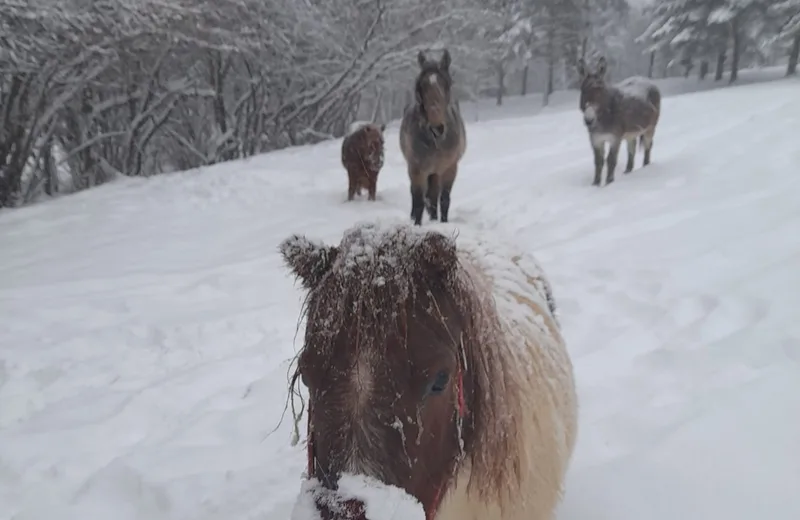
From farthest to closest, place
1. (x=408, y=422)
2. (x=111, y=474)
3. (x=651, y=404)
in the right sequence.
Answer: (x=651, y=404) < (x=111, y=474) < (x=408, y=422)

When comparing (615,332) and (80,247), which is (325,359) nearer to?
(615,332)

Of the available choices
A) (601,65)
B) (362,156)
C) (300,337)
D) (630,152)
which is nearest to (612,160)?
(630,152)

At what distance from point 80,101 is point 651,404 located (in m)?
15.2

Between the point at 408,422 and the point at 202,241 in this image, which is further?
the point at 202,241

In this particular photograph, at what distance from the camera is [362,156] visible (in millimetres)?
10133

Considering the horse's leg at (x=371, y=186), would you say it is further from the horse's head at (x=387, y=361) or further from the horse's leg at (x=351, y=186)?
the horse's head at (x=387, y=361)

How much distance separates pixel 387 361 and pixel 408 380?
0.08 meters

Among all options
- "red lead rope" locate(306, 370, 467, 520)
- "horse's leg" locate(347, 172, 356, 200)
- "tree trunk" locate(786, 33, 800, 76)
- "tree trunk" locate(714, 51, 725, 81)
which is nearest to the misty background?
"tree trunk" locate(786, 33, 800, 76)

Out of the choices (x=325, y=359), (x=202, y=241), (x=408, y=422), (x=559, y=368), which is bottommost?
(x=202, y=241)

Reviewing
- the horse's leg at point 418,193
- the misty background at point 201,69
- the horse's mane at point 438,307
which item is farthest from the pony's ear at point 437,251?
the misty background at point 201,69

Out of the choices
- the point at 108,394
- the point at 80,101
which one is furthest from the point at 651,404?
the point at 80,101

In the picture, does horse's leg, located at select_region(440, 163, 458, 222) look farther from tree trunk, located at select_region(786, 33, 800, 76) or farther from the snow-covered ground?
tree trunk, located at select_region(786, 33, 800, 76)

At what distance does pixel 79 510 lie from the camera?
2.81 meters

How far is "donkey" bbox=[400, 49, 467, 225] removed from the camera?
665 centimetres
